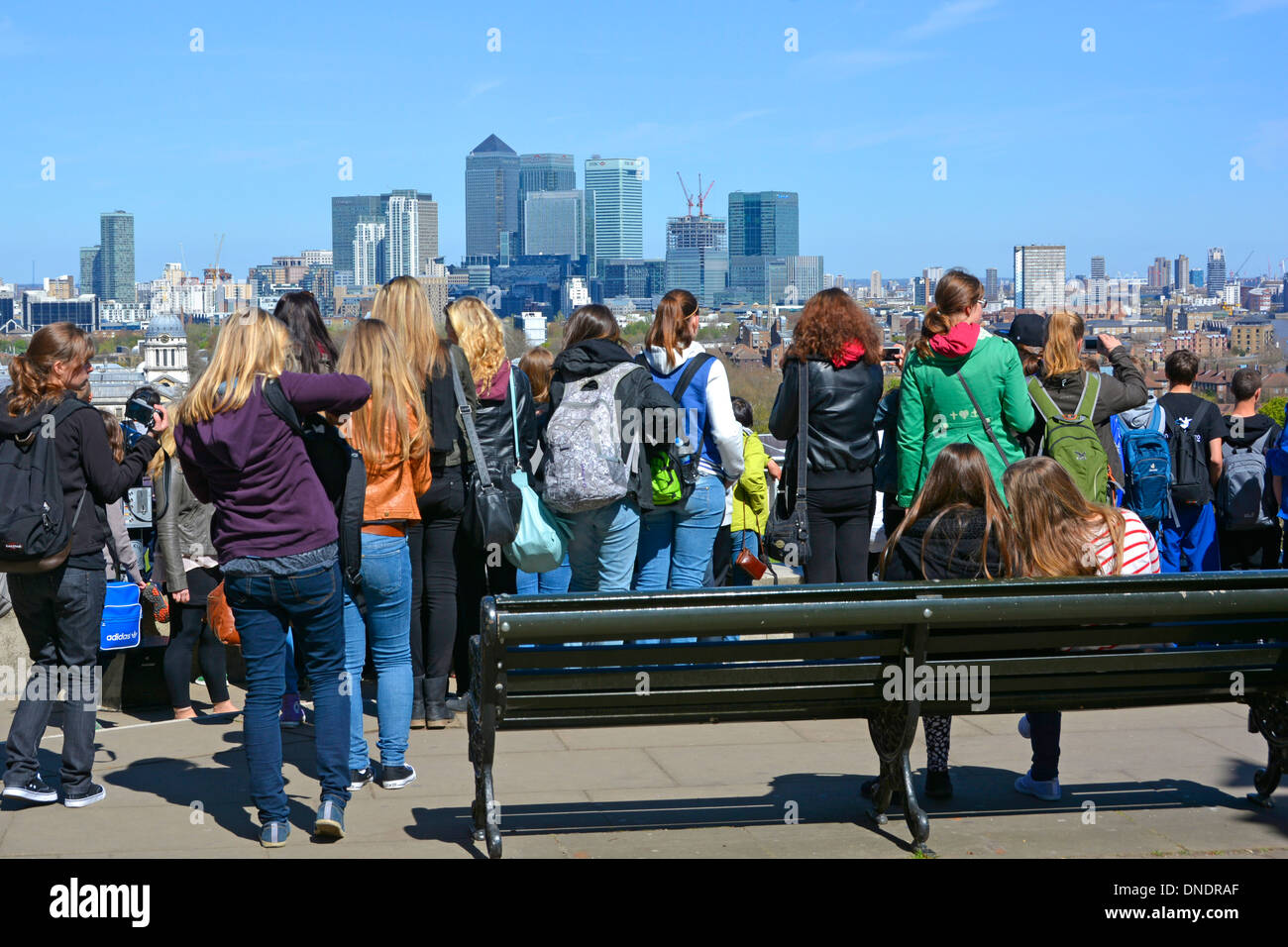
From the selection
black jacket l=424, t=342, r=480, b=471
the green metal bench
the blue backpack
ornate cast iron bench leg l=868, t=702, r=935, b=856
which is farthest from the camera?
the blue backpack

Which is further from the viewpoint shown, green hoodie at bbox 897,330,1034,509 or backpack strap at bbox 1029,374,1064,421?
backpack strap at bbox 1029,374,1064,421

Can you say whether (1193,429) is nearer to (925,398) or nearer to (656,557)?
(925,398)

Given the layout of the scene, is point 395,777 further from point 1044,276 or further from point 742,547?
point 1044,276

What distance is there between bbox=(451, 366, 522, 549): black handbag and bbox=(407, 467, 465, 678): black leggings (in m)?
0.25

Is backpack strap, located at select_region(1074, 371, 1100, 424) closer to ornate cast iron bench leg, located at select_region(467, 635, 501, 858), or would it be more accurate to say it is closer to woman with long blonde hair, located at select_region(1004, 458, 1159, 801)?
woman with long blonde hair, located at select_region(1004, 458, 1159, 801)

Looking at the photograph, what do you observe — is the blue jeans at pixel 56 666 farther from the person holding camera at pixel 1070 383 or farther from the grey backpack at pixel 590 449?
the person holding camera at pixel 1070 383

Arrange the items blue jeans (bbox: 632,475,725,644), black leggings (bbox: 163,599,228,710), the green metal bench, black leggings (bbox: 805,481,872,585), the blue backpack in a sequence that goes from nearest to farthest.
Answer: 1. the green metal bench
2. blue jeans (bbox: 632,475,725,644)
3. black leggings (bbox: 805,481,872,585)
4. black leggings (bbox: 163,599,228,710)
5. the blue backpack

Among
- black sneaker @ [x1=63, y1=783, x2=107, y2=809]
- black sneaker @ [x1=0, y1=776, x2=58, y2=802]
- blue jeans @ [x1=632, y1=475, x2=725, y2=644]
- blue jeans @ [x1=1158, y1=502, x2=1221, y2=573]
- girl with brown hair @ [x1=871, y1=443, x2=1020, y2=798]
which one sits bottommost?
black sneaker @ [x1=63, y1=783, x2=107, y2=809]

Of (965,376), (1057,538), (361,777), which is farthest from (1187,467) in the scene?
(361,777)

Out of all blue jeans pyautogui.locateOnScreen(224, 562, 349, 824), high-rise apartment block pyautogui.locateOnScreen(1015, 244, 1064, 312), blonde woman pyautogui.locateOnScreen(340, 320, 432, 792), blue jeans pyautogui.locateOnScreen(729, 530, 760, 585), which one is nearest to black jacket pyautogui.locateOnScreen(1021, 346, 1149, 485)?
blue jeans pyautogui.locateOnScreen(729, 530, 760, 585)

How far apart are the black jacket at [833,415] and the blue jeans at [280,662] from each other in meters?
2.35

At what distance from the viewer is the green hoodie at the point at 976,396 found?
5.72m

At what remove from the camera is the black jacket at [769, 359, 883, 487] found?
6.02 meters
